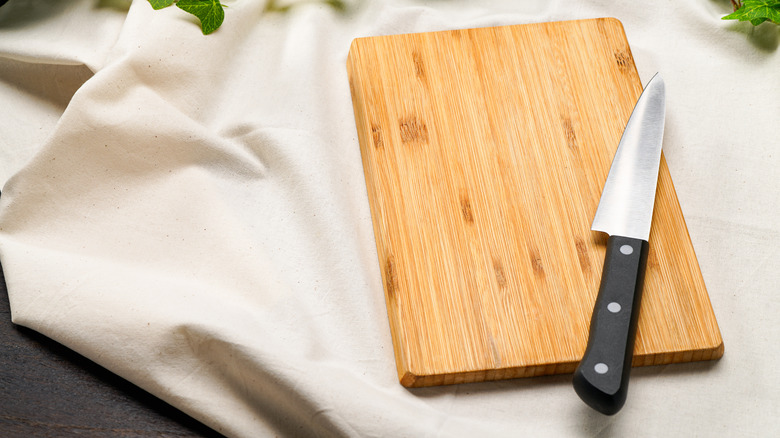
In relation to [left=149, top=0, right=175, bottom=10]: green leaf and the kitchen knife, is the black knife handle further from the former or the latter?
[left=149, top=0, right=175, bottom=10]: green leaf

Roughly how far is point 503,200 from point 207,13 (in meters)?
0.49

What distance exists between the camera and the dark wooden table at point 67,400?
77 cm

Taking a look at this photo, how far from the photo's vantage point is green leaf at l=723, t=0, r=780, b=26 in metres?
1.05

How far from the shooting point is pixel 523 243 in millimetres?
854

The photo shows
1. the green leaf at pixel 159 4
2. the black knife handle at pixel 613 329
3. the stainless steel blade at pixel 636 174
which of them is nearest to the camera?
the black knife handle at pixel 613 329

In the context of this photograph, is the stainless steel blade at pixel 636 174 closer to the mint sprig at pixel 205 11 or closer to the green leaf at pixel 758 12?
the green leaf at pixel 758 12

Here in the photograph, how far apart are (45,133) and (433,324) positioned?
0.57m

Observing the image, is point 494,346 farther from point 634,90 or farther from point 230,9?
point 230,9

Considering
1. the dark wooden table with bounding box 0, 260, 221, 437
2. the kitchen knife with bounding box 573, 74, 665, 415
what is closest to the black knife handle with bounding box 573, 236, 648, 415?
the kitchen knife with bounding box 573, 74, 665, 415

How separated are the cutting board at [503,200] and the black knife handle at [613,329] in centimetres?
4

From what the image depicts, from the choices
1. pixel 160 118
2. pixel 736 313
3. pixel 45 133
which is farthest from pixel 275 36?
pixel 736 313

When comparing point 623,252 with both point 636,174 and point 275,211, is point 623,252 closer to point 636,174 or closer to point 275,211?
point 636,174

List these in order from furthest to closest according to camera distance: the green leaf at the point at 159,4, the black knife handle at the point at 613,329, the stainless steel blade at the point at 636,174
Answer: the green leaf at the point at 159,4
the stainless steel blade at the point at 636,174
the black knife handle at the point at 613,329

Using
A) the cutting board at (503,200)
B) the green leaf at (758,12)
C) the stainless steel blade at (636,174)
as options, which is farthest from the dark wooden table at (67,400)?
the green leaf at (758,12)
